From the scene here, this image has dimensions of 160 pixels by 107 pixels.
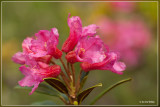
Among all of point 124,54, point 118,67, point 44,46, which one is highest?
point 44,46

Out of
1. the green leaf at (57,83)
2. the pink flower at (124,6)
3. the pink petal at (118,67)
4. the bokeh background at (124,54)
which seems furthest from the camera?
the pink flower at (124,6)

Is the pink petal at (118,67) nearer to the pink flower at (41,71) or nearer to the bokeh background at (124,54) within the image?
the pink flower at (41,71)

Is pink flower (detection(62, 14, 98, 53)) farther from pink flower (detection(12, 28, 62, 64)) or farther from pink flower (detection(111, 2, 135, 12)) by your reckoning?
pink flower (detection(111, 2, 135, 12))

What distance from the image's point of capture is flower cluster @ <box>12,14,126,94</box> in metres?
1.72

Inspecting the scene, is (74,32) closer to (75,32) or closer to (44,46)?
(75,32)

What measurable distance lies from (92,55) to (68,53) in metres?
0.16

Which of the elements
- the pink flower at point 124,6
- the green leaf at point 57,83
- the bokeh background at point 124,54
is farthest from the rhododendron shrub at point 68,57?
the pink flower at point 124,6

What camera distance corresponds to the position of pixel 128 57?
3904 millimetres

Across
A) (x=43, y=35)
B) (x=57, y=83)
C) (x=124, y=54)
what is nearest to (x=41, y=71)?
(x=57, y=83)

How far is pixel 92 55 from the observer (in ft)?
5.85

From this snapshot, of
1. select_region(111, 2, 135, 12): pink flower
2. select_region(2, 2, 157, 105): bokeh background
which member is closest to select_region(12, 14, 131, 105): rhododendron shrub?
select_region(2, 2, 157, 105): bokeh background

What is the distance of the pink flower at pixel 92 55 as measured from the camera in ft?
5.65

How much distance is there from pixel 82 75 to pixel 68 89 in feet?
0.58

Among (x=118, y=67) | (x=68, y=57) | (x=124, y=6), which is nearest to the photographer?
(x=68, y=57)
